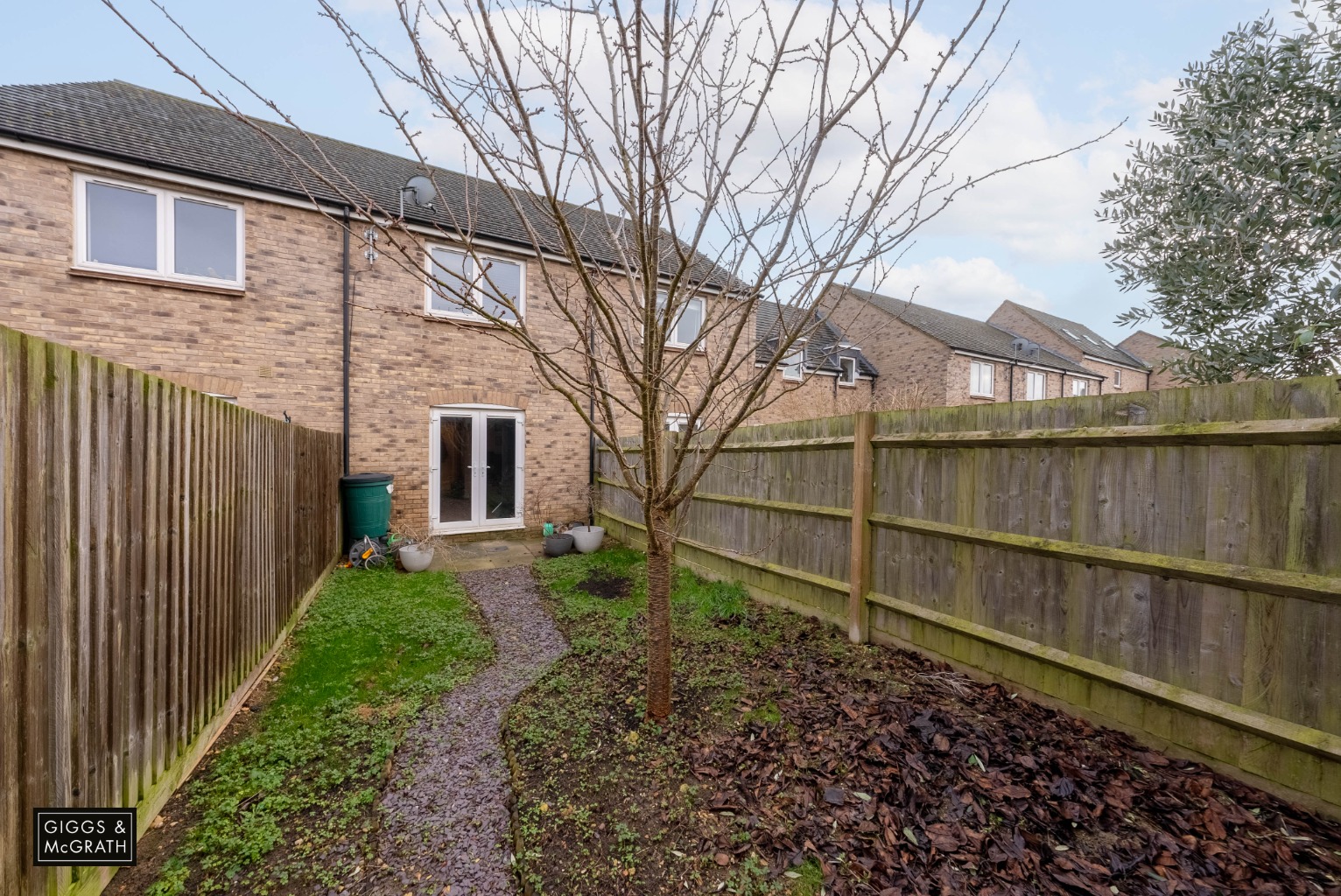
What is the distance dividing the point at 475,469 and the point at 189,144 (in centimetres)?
639

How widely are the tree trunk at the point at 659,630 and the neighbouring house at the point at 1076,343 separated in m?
28.0

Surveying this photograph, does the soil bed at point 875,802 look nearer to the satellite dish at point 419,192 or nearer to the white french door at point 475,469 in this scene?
the white french door at point 475,469

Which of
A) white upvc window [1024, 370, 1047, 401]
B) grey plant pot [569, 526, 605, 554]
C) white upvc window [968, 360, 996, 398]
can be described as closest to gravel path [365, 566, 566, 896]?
grey plant pot [569, 526, 605, 554]

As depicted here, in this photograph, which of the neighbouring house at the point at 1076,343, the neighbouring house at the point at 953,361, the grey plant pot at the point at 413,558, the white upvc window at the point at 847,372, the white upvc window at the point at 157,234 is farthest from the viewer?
the neighbouring house at the point at 1076,343

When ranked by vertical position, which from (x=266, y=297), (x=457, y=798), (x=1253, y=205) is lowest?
(x=457, y=798)

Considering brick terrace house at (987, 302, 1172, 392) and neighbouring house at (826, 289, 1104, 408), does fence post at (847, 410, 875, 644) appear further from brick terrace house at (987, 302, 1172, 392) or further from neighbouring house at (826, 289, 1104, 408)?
brick terrace house at (987, 302, 1172, 392)

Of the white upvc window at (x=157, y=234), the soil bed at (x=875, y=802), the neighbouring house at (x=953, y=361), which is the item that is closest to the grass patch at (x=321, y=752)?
the soil bed at (x=875, y=802)

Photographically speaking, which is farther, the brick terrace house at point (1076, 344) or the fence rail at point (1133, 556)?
the brick terrace house at point (1076, 344)

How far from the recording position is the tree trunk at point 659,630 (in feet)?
10.7

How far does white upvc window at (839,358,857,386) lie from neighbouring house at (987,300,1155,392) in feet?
40.7

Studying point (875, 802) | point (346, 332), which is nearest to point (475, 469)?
point (346, 332)

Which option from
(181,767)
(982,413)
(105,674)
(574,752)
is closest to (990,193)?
(982,413)

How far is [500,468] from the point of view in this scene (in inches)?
388

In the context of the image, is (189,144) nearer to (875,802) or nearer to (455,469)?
(455,469)
